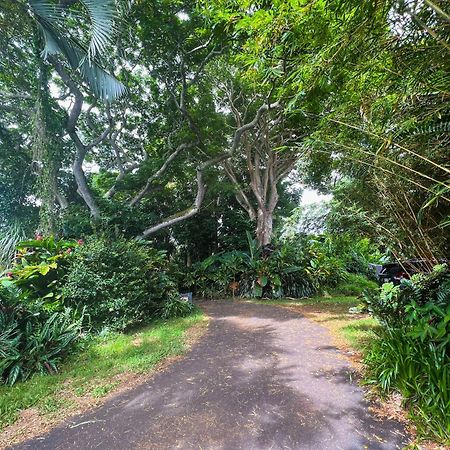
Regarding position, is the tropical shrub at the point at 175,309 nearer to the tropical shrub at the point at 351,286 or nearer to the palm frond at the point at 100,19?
the tropical shrub at the point at 351,286

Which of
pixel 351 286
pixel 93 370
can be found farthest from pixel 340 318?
pixel 93 370

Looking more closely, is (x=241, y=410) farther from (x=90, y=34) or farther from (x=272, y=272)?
(x=90, y=34)

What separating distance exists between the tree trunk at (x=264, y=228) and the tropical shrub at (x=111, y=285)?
5.16 metres

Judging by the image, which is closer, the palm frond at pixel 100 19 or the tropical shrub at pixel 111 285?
the palm frond at pixel 100 19

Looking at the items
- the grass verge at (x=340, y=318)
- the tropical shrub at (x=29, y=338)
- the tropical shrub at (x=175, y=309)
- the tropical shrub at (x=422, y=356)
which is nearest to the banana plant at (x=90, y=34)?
the tropical shrub at (x=29, y=338)

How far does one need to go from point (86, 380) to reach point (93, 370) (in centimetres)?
23

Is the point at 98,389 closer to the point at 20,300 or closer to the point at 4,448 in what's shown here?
the point at 4,448

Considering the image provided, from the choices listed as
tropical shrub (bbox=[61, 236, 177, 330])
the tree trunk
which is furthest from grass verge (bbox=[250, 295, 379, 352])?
tropical shrub (bbox=[61, 236, 177, 330])

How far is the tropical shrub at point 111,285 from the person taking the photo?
4984mm

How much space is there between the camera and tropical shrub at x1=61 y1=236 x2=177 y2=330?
4984 millimetres

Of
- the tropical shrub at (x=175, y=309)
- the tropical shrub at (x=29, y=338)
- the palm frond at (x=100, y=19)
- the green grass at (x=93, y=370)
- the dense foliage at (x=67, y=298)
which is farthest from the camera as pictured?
the tropical shrub at (x=175, y=309)

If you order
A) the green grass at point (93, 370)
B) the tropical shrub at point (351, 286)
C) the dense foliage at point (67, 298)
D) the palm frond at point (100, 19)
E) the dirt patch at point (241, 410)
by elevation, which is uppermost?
the palm frond at point (100, 19)

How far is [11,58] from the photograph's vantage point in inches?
278

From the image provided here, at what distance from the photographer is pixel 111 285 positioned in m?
5.20
